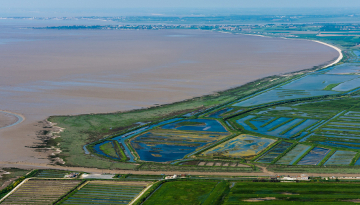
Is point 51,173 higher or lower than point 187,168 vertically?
higher

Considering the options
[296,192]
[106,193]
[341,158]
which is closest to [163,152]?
[106,193]

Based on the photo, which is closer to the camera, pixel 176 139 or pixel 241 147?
pixel 241 147

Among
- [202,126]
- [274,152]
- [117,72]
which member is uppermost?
[117,72]

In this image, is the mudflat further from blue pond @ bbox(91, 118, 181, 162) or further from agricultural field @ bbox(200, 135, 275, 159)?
agricultural field @ bbox(200, 135, 275, 159)

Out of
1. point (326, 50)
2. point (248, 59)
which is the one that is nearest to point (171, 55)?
point (248, 59)

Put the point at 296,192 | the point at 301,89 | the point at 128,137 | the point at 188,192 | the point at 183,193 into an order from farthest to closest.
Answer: the point at 301,89
the point at 128,137
the point at 188,192
the point at 183,193
the point at 296,192

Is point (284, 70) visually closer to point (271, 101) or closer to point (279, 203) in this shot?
point (271, 101)

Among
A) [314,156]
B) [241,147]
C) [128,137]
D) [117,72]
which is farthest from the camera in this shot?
[117,72]

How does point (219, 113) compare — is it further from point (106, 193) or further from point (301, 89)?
point (106, 193)
